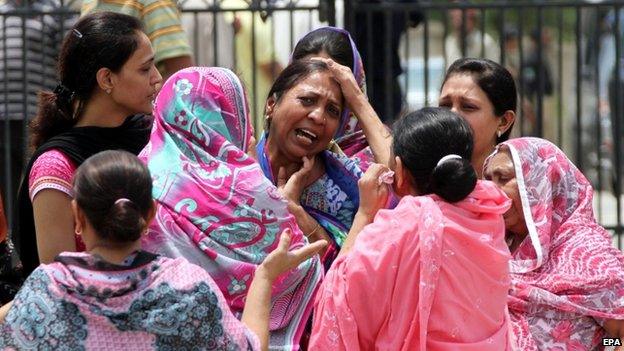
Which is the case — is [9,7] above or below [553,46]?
above

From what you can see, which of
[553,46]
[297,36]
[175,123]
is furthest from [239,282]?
[553,46]

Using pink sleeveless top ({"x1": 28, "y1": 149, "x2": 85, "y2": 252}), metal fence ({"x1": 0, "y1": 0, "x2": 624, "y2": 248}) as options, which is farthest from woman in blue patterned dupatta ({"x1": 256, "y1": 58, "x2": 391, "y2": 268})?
metal fence ({"x1": 0, "y1": 0, "x2": 624, "y2": 248})

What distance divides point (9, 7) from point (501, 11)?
262 centimetres

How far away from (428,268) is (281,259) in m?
0.39

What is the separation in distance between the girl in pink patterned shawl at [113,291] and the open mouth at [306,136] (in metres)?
1.12

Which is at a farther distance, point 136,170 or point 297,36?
point 297,36

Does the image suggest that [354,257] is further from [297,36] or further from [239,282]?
[297,36]

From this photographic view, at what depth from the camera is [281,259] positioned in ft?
12.0

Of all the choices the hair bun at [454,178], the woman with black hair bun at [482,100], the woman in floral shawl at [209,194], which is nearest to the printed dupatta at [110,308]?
the woman in floral shawl at [209,194]

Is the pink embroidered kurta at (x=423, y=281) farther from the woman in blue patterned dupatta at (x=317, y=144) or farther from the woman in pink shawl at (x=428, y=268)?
the woman in blue patterned dupatta at (x=317, y=144)

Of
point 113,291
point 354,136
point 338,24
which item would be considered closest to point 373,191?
point 354,136

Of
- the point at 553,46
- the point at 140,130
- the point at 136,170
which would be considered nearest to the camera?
the point at 136,170

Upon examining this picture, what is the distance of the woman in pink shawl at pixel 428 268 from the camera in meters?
3.70

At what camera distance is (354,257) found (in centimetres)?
373
